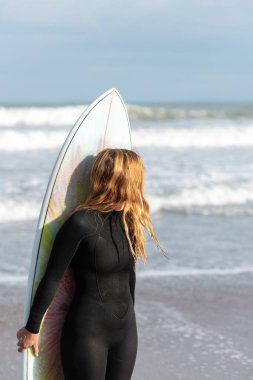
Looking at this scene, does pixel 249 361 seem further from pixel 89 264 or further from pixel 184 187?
pixel 184 187

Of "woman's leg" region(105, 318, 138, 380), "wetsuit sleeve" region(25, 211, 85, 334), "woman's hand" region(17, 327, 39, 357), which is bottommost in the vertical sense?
"woman's leg" region(105, 318, 138, 380)

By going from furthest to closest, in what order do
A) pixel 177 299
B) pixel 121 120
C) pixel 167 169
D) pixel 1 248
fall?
→ pixel 167 169 < pixel 1 248 < pixel 177 299 < pixel 121 120

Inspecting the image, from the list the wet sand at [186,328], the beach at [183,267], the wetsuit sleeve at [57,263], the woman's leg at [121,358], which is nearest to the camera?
the wetsuit sleeve at [57,263]

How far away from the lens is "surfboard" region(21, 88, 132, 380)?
196 cm

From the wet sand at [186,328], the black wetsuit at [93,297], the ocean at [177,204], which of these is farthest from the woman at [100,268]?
the wet sand at [186,328]

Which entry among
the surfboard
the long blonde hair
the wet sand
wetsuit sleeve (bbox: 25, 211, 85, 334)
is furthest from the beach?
wetsuit sleeve (bbox: 25, 211, 85, 334)

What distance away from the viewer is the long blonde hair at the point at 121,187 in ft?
6.08

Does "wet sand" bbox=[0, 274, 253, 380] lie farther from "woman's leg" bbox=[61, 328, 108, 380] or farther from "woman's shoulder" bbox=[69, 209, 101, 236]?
"woman's shoulder" bbox=[69, 209, 101, 236]

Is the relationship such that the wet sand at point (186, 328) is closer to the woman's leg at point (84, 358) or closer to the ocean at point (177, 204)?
the ocean at point (177, 204)

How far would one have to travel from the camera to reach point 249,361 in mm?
3182

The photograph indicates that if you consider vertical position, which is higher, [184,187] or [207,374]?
[184,187]

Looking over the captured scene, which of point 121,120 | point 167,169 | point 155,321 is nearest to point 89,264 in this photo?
point 121,120

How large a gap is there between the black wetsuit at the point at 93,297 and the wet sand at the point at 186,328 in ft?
3.72

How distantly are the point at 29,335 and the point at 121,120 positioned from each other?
29.5 inches
